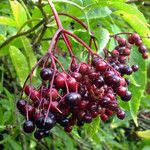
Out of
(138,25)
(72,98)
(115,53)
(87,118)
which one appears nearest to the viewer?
(72,98)

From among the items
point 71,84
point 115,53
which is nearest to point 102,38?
point 115,53

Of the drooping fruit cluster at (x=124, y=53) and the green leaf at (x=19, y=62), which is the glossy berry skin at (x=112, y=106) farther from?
the green leaf at (x=19, y=62)

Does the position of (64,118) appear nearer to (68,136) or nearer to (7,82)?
(68,136)

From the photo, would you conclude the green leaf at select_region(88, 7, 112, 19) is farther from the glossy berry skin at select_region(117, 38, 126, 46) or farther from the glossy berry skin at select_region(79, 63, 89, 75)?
the glossy berry skin at select_region(79, 63, 89, 75)

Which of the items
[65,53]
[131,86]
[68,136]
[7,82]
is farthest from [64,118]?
[7,82]

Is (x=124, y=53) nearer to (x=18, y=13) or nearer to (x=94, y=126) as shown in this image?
(x=94, y=126)
